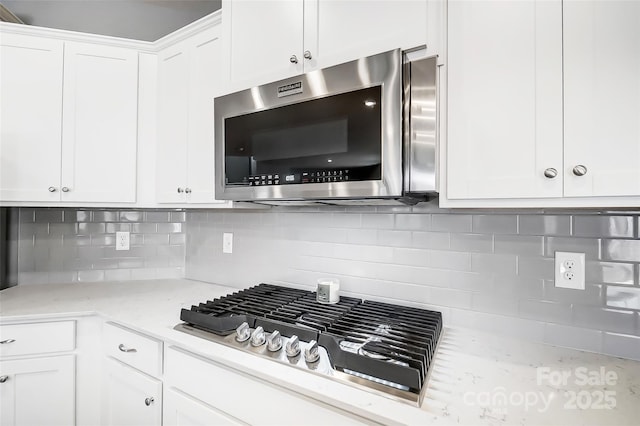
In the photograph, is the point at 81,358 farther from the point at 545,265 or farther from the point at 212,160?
the point at 545,265

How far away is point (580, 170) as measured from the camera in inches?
33.4

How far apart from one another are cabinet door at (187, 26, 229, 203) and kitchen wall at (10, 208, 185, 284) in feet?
2.34

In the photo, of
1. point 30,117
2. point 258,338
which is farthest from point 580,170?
point 30,117

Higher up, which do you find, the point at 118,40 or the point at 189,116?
the point at 118,40

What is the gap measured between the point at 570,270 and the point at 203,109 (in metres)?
1.74

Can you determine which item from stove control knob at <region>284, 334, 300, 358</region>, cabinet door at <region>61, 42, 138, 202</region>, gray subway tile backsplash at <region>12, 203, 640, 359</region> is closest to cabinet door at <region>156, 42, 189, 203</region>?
cabinet door at <region>61, 42, 138, 202</region>

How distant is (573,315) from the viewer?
3.64 ft

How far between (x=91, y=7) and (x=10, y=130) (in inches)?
41.0

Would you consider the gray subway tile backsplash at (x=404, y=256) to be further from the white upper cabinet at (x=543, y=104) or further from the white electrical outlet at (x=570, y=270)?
the white upper cabinet at (x=543, y=104)

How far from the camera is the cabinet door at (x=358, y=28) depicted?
108 centimetres

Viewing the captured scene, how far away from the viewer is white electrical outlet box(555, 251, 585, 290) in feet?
3.58

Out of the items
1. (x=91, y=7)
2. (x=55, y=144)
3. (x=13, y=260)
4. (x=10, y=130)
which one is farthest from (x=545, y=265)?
(x=91, y=7)

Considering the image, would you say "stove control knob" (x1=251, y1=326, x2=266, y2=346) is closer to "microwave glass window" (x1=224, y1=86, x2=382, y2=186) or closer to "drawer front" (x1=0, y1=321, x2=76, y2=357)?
"microwave glass window" (x1=224, y1=86, x2=382, y2=186)

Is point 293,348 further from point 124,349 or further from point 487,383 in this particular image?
point 124,349
